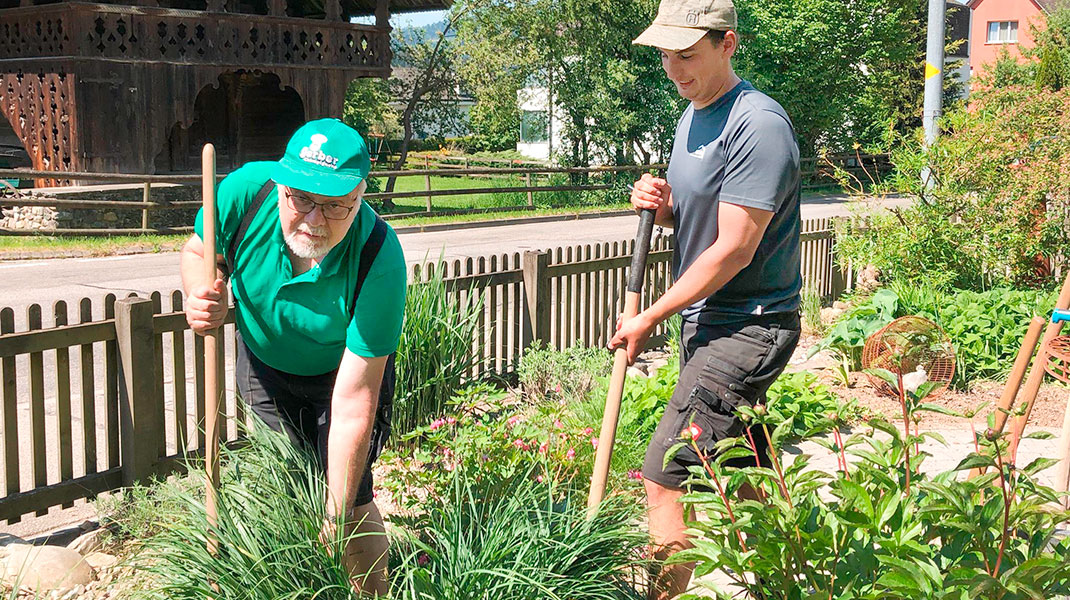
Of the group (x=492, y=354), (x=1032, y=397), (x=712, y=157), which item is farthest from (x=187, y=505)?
(x=492, y=354)

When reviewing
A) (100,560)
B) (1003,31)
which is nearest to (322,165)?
(100,560)

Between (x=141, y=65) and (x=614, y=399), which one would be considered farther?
(x=141, y=65)

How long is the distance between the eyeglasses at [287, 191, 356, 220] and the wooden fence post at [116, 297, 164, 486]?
2504 millimetres

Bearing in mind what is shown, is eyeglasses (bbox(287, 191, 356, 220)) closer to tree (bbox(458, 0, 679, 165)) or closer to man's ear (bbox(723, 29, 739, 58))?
man's ear (bbox(723, 29, 739, 58))

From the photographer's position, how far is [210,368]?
2986mm

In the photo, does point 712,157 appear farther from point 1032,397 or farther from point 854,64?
point 854,64

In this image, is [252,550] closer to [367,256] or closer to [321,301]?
[321,301]

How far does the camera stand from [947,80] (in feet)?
128

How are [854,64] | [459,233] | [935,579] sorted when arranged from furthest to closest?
[854,64], [459,233], [935,579]

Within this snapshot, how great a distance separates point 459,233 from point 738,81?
54.6ft

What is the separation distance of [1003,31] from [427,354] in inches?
2564

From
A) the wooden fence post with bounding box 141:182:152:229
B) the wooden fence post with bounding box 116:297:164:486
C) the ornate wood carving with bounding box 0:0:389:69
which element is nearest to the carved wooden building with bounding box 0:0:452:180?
the ornate wood carving with bounding box 0:0:389:69

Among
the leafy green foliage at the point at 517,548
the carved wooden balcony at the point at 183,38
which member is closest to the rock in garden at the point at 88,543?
the leafy green foliage at the point at 517,548

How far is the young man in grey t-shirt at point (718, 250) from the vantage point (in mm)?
3174
